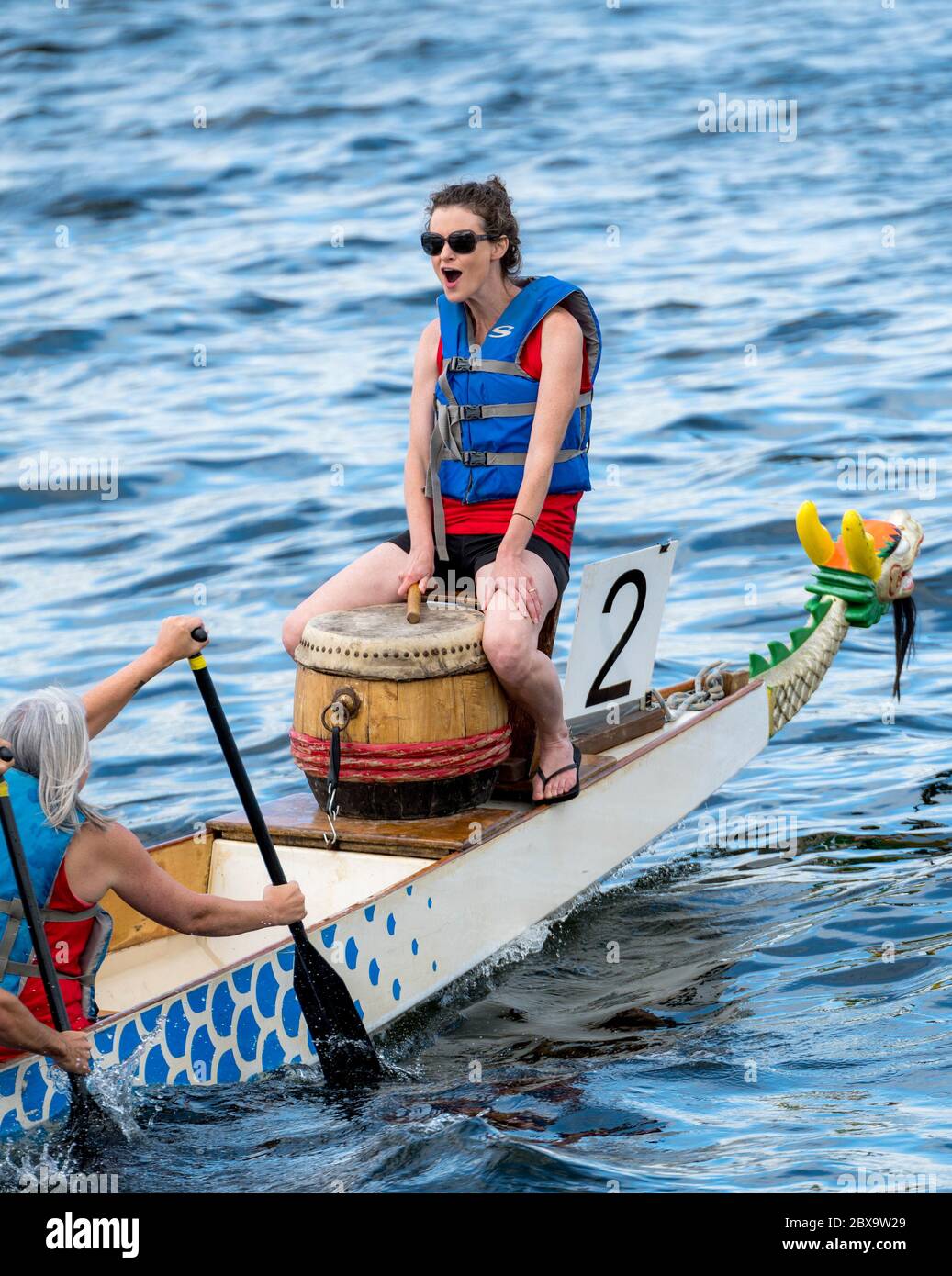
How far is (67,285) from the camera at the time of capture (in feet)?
53.2

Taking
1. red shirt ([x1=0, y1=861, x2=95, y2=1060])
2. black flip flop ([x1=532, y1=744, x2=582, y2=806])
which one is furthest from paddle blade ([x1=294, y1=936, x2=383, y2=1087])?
black flip flop ([x1=532, y1=744, x2=582, y2=806])

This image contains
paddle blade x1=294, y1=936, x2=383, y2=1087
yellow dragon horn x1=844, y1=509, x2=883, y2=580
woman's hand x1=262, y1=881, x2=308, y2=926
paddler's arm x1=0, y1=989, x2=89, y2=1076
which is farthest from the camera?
yellow dragon horn x1=844, y1=509, x2=883, y2=580

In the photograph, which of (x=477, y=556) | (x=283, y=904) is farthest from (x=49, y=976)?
(x=477, y=556)

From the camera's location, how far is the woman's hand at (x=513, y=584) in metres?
5.39

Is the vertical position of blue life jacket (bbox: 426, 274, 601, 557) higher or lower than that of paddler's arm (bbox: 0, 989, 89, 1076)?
higher

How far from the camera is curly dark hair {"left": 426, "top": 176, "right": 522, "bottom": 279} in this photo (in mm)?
5426

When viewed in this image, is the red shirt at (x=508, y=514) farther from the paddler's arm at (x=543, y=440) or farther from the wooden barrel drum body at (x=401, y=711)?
the wooden barrel drum body at (x=401, y=711)

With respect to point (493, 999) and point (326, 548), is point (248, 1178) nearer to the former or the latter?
point (493, 999)

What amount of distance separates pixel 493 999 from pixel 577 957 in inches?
17.2

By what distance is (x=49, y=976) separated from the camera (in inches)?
149

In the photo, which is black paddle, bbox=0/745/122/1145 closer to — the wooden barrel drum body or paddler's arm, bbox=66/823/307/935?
paddler's arm, bbox=66/823/307/935

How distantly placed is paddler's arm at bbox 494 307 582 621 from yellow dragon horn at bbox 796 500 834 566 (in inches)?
77.5

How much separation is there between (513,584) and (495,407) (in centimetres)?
62
